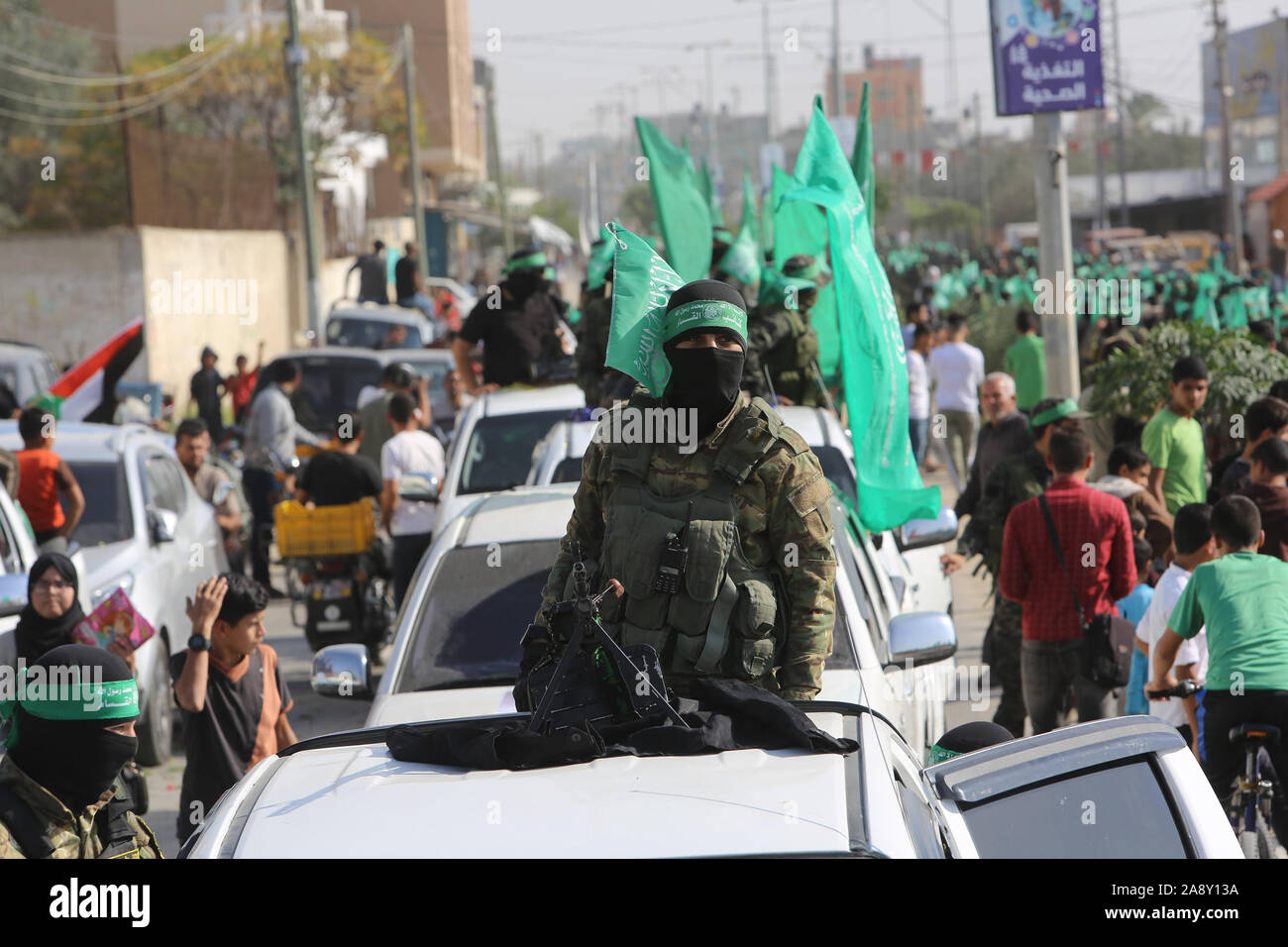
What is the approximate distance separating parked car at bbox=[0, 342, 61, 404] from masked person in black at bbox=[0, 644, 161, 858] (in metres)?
11.7

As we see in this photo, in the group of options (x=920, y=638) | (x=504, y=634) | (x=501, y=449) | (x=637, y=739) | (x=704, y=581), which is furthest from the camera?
(x=501, y=449)

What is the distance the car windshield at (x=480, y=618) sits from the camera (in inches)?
197

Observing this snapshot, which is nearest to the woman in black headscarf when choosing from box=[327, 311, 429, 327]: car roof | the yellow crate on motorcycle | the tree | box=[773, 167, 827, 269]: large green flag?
the yellow crate on motorcycle

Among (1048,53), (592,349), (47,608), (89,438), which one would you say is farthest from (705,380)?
(1048,53)

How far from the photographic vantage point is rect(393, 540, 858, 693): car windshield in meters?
4.99

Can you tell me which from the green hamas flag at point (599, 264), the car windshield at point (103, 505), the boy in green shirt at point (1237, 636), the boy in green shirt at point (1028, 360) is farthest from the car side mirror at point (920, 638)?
the boy in green shirt at point (1028, 360)

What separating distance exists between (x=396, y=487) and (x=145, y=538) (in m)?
1.63

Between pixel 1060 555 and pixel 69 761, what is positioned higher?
pixel 69 761

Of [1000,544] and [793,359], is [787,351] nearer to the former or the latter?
[793,359]

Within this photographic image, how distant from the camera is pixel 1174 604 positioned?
5.73m

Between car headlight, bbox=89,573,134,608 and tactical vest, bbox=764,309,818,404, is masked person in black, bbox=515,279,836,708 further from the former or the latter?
tactical vest, bbox=764,309,818,404

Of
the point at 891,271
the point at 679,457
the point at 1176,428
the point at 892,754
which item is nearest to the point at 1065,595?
the point at 1176,428
